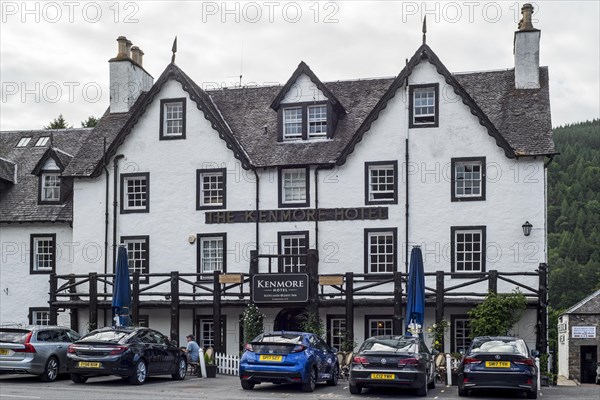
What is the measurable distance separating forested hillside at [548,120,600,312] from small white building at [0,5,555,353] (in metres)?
71.6

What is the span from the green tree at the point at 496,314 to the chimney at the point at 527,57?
917 cm

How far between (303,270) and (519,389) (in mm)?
14331

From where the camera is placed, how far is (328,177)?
114 feet

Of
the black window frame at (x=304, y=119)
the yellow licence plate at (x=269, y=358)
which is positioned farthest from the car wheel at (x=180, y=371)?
the black window frame at (x=304, y=119)

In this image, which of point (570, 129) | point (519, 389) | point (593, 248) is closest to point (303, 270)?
point (519, 389)

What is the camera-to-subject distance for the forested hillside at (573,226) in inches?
4094

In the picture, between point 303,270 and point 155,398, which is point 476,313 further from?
point 155,398

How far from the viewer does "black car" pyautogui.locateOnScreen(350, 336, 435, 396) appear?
21.2 metres

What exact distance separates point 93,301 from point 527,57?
1867cm

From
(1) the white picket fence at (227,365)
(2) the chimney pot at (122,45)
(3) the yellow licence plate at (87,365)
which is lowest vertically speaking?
(1) the white picket fence at (227,365)

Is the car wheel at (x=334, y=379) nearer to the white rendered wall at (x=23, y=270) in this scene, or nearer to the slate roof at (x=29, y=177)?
the white rendered wall at (x=23, y=270)

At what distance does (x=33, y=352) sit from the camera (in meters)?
23.7

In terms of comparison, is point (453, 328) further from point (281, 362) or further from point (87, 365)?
point (87, 365)

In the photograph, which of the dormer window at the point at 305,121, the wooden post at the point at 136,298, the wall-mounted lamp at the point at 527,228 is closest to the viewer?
the wall-mounted lamp at the point at 527,228
